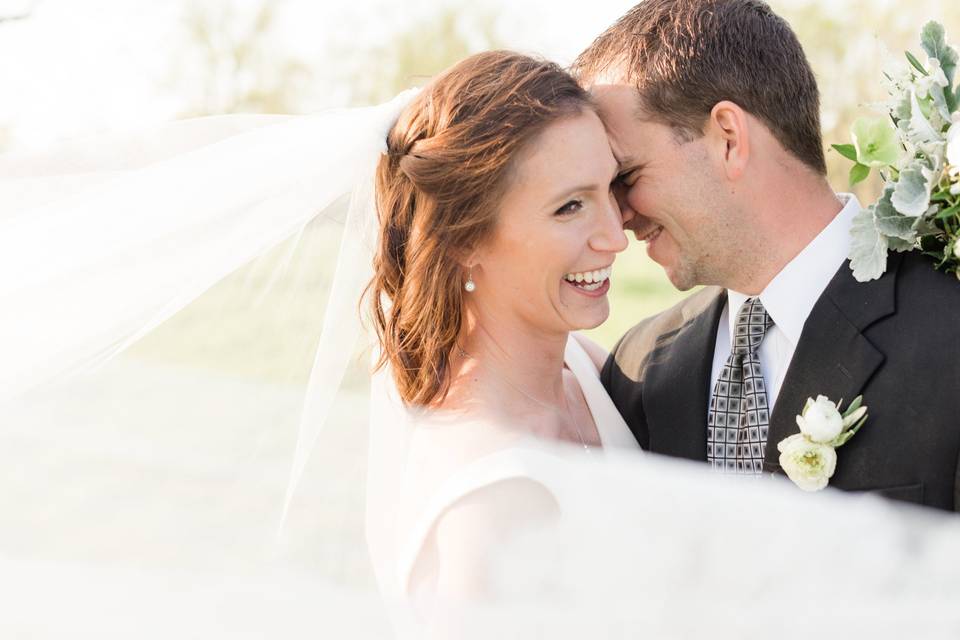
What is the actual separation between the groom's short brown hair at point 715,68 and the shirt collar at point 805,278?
0.86 ft

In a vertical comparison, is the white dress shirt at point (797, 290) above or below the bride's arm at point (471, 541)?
above

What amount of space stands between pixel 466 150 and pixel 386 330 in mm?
567

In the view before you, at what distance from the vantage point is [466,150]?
2.93 metres

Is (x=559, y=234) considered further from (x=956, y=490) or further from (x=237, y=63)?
(x=237, y=63)

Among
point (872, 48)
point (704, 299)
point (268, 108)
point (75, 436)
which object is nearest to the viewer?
point (75, 436)

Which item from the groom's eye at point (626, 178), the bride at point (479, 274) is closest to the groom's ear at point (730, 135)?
the groom's eye at point (626, 178)

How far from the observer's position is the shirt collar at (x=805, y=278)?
3174 mm

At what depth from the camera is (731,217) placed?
10.9 feet

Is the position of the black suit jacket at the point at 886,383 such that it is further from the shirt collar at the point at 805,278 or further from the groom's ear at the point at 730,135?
the groom's ear at the point at 730,135

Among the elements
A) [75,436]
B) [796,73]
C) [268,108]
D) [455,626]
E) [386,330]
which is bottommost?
[455,626]

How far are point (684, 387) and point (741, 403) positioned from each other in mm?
193

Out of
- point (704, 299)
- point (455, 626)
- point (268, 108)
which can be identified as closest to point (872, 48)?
point (268, 108)

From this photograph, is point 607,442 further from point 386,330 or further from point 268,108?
point 268,108

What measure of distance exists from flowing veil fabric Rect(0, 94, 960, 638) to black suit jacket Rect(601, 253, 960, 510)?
0.29 metres
